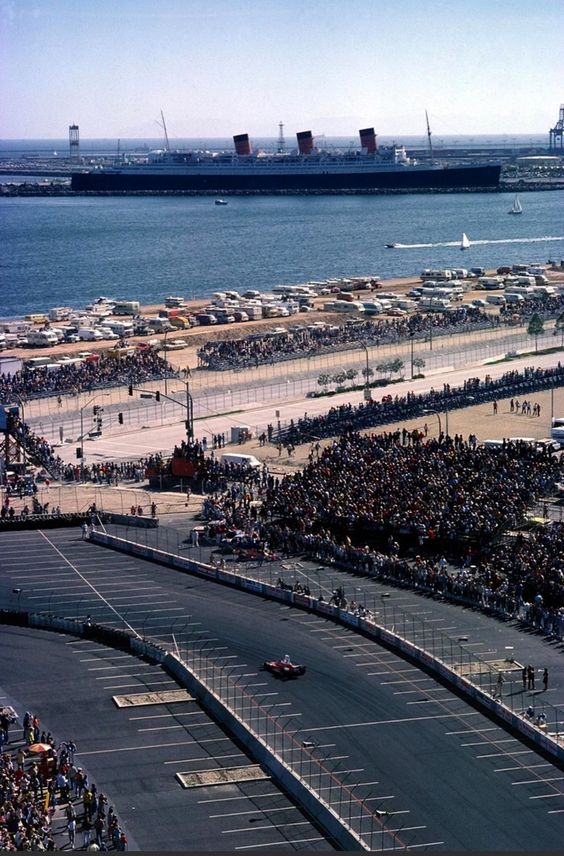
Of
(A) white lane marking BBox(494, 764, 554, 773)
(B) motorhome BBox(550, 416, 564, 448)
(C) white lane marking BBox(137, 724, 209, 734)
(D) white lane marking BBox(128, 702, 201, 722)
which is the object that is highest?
(B) motorhome BBox(550, 416, 564, 448)

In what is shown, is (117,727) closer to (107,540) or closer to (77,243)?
(107,540)

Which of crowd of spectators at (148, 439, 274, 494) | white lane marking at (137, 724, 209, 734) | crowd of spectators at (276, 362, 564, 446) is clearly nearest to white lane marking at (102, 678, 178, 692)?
white lane marking at (137, 724, 209, 734)

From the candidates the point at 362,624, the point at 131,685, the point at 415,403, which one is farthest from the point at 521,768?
the point at 415,403

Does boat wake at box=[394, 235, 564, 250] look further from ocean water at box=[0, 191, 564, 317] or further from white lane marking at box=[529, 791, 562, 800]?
white lane marking at box=[529, 791, 562, 800]

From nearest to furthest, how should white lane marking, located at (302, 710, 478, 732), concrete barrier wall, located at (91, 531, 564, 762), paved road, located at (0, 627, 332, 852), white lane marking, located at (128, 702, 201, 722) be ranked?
paved road, located at (0, 627, 332, 852)
concrete barrier wall, located at (91, 531, 564, 762)
white lane marking, located at (302, 710, 478, 732)
white lane marking, located at (128, 702, 201, 722)

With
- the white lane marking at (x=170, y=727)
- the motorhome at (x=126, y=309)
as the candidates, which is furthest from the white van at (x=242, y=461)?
the motorhome at (x=126, y=309)

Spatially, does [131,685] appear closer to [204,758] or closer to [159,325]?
[204,758]
